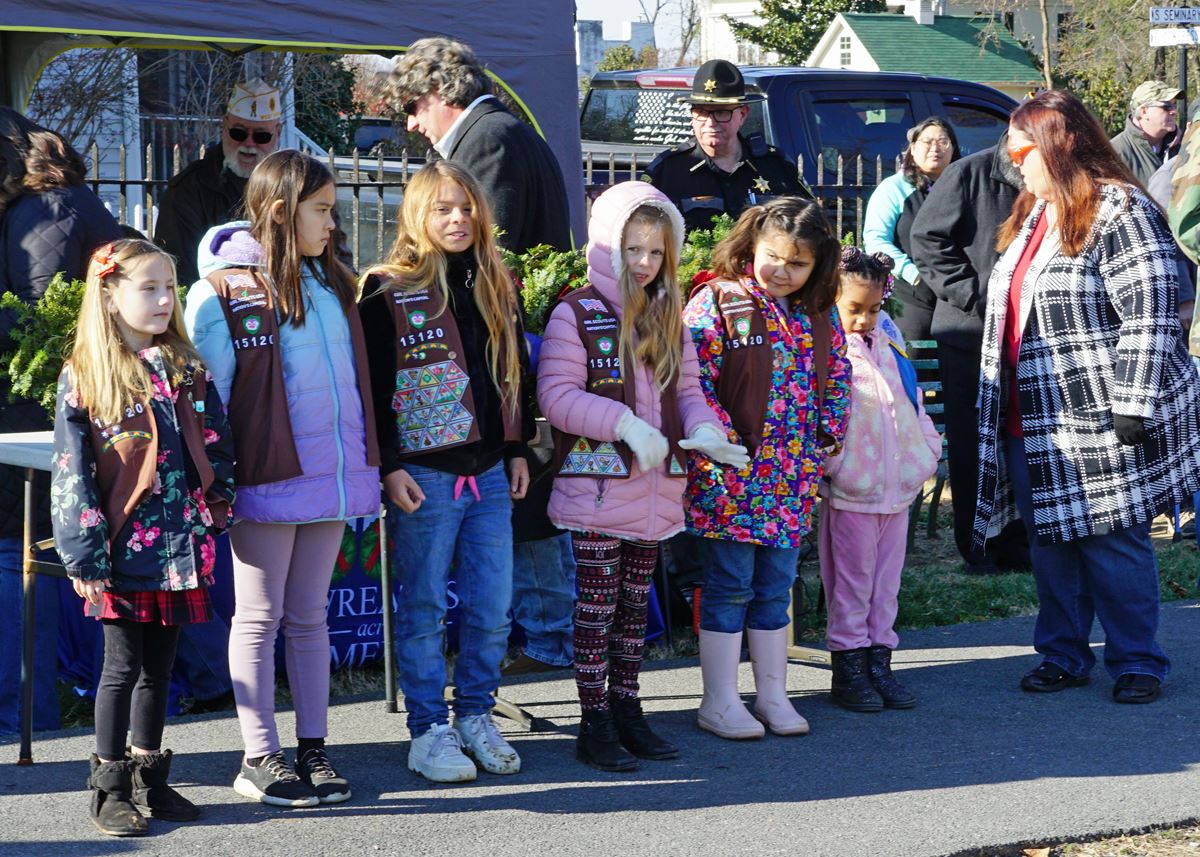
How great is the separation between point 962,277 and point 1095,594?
6.86 feet

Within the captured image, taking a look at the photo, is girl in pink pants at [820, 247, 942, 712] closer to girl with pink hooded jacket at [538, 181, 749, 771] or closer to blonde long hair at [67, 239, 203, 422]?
girl with pink hooded jacket at [538, 181, 749, 771]

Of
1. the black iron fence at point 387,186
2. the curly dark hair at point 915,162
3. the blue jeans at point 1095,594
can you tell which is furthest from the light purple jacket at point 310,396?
the curly dark hair at point 915,162

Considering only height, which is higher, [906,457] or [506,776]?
[906,457]

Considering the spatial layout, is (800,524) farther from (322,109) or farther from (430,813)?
(322,109)

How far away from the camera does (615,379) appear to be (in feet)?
14.1

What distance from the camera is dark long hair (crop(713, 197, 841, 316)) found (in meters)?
4.58

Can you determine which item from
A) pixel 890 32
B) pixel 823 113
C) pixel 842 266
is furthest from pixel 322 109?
pixel 890 32

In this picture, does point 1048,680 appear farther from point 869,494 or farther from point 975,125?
point 975,125

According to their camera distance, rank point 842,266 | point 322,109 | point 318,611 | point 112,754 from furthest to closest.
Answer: point 322,109
point 842,266
point 318,611
point 112,754

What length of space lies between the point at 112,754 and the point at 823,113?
275 inches

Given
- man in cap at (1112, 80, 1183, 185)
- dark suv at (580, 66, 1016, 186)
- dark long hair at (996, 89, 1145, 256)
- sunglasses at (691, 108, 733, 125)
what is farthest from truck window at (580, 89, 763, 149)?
dark long hair at (996, 89, 1145, 256)

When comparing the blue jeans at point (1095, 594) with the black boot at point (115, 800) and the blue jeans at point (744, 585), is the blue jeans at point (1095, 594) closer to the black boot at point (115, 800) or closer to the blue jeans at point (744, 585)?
the blue jeans at point (744, 585)

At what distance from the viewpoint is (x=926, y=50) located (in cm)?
4106

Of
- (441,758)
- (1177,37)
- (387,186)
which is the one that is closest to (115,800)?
(441,758)
